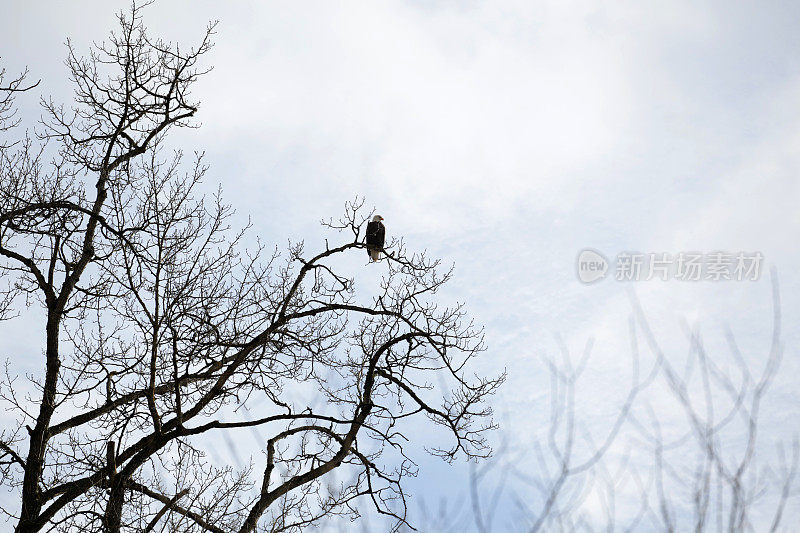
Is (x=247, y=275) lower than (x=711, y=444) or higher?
higher

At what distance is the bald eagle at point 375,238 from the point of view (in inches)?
308

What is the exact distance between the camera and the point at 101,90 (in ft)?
27.0

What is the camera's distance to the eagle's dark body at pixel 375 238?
782 cm

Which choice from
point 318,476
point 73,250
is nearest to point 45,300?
point 73,250

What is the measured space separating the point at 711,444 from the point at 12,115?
7.29 meters

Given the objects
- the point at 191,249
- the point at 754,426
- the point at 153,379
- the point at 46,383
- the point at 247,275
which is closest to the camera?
the point at 754,426

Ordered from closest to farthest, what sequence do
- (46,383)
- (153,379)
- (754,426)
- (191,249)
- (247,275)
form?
(754,426)
(153,379)
(191,249)
(247,275)
(46,383)

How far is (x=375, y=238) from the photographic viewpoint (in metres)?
8.20

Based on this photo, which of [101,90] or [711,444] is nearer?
[711,444]

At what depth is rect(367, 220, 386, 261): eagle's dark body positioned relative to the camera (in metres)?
7.82

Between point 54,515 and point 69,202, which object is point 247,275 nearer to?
point 69,202

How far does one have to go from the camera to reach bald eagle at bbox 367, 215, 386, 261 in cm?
782

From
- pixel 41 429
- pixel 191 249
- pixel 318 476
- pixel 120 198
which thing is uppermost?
pixel 120 198

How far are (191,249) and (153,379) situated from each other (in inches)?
48.3
